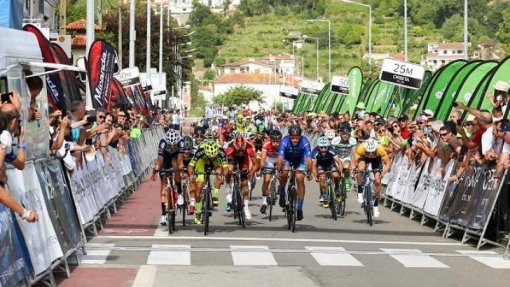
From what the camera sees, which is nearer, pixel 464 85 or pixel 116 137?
pixel 116 137

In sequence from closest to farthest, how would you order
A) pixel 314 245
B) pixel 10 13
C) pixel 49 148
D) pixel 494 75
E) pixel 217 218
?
pixel 49 148 < pixel 314 245 < pixel 10 13 < pixel 217 218 < pixel 494 75

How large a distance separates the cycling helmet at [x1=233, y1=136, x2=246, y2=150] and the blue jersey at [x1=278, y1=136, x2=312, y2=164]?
111 cm

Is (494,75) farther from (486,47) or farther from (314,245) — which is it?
(486,47)

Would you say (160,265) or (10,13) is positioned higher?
(10,13)

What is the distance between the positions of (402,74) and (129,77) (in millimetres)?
11534

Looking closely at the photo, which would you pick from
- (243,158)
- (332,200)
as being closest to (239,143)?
(243,158)

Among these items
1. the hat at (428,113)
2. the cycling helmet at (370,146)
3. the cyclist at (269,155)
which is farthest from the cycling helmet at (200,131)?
the hat at (428,113)

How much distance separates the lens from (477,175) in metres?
18.7

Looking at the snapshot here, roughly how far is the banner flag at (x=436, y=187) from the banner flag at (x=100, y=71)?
910cm

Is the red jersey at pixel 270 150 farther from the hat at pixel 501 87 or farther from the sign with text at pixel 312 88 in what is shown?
the sign with text at pixel 312 88

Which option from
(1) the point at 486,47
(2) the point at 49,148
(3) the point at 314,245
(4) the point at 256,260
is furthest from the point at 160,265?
(1) the point at 486,47

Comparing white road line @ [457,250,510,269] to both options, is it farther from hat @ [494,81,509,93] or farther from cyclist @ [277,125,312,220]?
hat @ [494,81,509,93]

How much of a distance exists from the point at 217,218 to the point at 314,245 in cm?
502

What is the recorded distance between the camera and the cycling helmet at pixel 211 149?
1997 cm
